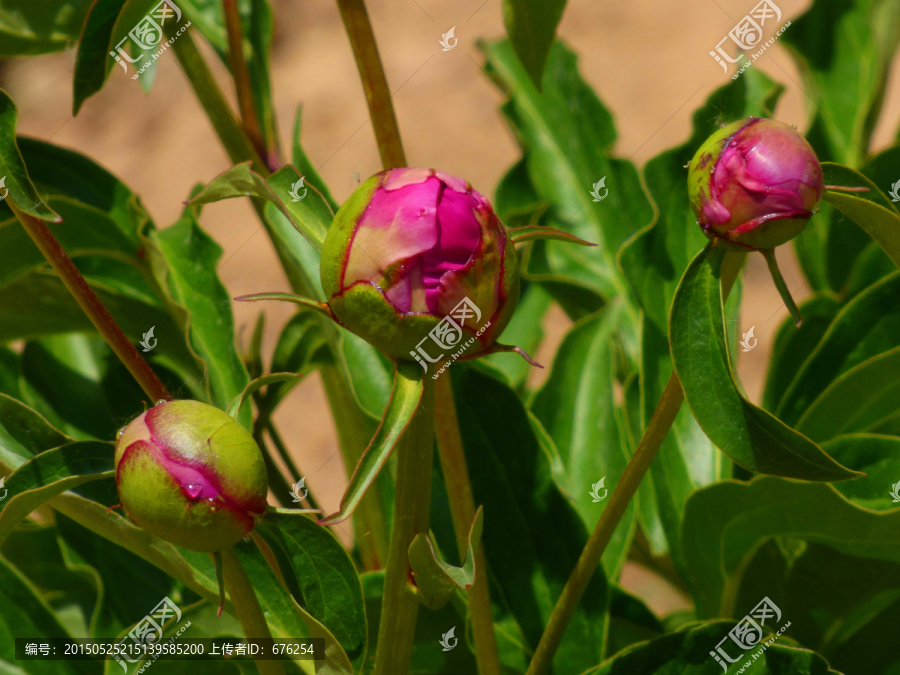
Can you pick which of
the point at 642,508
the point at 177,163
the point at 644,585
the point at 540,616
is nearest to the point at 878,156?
the point at 642,508

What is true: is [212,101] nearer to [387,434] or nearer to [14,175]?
[14,175]

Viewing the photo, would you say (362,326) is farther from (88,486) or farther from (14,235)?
(14,235)

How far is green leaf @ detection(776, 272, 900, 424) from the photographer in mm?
670

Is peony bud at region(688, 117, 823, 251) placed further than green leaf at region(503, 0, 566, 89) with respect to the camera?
No

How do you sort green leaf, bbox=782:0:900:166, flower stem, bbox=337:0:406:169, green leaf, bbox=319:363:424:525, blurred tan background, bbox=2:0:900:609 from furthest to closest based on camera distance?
1. blurred tan background, bbox=2:0:900:609
2. green leaf, bbox=782:0:900:166
3. flower stem, bbox=337:0:406:169
4. green leaf, bbox=319:363:424:525

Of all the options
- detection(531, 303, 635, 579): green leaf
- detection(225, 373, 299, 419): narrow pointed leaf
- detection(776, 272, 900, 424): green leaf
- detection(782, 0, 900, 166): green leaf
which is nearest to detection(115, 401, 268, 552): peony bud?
detection(225, 373, 299, 419): narrow pointed leaf

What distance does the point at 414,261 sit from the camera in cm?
37

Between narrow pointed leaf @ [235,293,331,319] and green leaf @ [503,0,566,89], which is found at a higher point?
green leaf @ [503,0,566,89]

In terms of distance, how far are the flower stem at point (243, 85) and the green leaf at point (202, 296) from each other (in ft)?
0.28

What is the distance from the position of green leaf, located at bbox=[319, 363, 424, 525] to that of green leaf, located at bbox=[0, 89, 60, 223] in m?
0.18

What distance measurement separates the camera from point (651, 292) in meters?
0.71

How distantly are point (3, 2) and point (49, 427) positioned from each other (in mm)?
378

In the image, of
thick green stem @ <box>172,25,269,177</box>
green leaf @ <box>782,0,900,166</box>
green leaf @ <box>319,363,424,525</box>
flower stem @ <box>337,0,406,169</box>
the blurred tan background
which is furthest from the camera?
the blurred tan background

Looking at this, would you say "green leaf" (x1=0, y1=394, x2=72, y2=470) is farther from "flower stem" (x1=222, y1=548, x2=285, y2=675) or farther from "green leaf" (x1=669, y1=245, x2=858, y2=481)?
"green leaf" (x1=669, y1=245, x2=858, y2=481)
